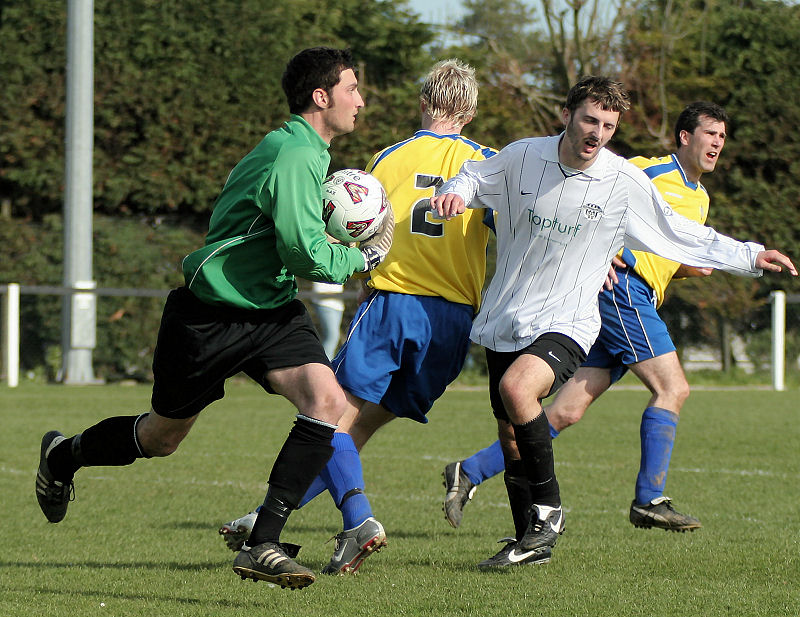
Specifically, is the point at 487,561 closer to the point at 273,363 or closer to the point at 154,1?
the point at 273,363

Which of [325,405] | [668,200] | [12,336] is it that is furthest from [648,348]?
[12,336]

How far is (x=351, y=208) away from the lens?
4.95 m

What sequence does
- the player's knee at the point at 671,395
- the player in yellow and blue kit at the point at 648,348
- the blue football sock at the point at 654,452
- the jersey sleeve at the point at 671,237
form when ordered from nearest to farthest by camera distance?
the jersey sleeve at the point at 671,237
the blue football sock at the point at 654,452
the player in yellow and blue kit at the point at 648,348
the player's knee at the point at 671,395

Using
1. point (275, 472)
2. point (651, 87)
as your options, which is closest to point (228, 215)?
point (275, 472)

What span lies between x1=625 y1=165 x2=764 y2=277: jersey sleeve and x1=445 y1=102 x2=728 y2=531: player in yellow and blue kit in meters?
0.76

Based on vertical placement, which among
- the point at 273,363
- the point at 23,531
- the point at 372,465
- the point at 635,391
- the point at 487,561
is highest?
the point at 273,363

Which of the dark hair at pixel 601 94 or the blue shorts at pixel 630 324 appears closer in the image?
the dark hair at pixel 601 94

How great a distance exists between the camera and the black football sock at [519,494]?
18.6 ft

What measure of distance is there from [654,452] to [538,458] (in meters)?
1.40

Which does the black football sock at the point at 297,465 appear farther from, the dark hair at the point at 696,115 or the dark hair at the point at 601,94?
the dark hair at the point at 696,115

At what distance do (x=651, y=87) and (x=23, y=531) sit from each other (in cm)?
1728

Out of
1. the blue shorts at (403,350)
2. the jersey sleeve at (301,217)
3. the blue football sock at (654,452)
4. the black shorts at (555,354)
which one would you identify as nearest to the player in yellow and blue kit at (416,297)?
the blue shorts at (403,350)

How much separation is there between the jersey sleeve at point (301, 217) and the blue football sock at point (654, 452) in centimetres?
239

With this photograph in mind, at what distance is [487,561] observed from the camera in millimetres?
5359
